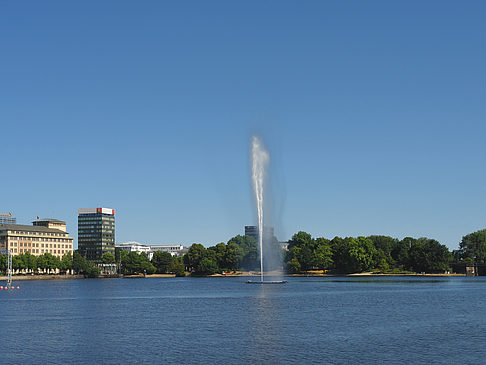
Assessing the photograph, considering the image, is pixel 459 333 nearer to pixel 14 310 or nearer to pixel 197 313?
pixel 197 313

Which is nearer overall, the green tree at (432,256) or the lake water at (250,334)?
the lake water at (250,334)

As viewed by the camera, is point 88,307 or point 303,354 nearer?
point 303,354

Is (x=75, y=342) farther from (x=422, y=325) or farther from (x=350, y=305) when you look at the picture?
(x=350, y=305)

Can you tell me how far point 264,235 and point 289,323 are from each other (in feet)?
238

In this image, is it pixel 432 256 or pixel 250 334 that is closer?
pixel 250 334

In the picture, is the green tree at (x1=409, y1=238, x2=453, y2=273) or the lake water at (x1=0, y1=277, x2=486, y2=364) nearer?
the lake water at (x1=0, y1=277, x2=486, y2=364)

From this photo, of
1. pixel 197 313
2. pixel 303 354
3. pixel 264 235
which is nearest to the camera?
pixel 303 354

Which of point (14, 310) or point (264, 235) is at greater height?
point (264, 235)

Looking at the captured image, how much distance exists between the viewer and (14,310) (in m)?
80.9

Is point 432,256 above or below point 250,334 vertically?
above

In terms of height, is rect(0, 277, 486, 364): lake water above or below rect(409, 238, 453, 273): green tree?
below

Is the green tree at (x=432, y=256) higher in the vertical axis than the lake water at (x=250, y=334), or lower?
higher

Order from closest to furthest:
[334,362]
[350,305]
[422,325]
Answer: [334,362], [422,325], [350,305]

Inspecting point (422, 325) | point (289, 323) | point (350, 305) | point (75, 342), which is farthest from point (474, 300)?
point (75, 342)
